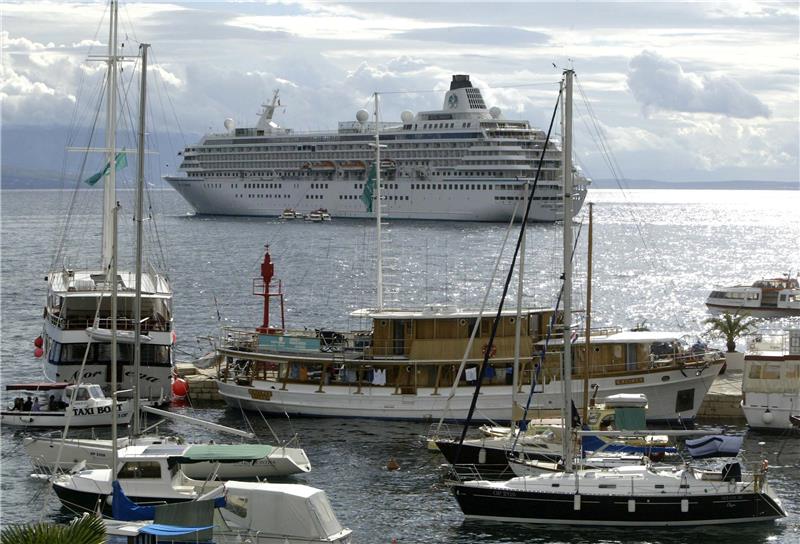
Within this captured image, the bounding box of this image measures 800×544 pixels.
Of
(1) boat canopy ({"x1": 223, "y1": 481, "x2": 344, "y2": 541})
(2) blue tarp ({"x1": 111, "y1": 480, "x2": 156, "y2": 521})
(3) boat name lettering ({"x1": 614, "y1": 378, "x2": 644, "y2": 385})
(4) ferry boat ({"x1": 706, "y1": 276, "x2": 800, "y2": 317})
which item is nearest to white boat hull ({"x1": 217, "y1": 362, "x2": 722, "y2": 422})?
(3) boat name lettering ({"x1": 614, "y1": 378, "x2": 644, "y2": 385})

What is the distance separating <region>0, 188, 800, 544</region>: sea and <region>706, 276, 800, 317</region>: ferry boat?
1.71 meters

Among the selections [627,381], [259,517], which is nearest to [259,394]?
[627,381]

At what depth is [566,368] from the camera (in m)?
26.3

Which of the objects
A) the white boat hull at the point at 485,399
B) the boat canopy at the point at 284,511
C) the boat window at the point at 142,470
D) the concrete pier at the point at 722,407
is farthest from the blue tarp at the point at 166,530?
the concrete pier at the point at 722,407

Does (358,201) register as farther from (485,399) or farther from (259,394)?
(485,399)

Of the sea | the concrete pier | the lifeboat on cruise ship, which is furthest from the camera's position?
the lifeboat on cruise ship

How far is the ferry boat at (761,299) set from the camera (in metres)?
67.3

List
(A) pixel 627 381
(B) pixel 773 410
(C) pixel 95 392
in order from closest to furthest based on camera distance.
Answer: (B) pixel 773 410
(C) pixel 95 392
(A) pixel 627 381

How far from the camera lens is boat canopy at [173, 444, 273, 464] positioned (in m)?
26.0

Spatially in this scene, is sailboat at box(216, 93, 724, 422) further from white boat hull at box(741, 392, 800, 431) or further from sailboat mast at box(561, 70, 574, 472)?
sailboat mast at box(561, 70, 574, 472)

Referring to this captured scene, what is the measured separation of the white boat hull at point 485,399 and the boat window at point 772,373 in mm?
1642

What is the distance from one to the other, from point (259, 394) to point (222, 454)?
Result: 36.1ft

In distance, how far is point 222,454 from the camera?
2653 centimetres

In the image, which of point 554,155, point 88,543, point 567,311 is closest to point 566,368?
point 567,311
